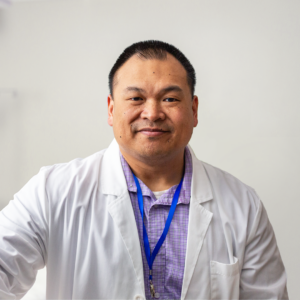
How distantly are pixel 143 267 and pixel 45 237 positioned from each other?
361mm

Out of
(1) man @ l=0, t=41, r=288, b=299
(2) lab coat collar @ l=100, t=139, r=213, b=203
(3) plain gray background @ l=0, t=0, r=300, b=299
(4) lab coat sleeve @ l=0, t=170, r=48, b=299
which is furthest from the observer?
(3) plain gray background @ l=0, t=0, r=300, b=299

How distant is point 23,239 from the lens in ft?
3.85

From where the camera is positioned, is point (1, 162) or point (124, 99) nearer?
point (124, 99)

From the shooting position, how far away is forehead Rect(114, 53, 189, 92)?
132 centimetres

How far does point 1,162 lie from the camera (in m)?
2.80

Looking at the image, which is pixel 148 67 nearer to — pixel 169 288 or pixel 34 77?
pixel 169 288

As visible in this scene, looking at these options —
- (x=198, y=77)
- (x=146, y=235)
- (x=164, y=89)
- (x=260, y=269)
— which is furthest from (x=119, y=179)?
(x=198, y=77)

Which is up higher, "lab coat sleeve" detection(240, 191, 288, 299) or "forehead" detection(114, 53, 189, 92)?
"forehead" detection(114, 53, 189, 92)

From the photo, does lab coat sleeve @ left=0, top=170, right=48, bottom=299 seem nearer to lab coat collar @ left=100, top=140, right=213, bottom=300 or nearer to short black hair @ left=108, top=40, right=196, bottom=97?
lab coat collar @ left=100, top=140, right=213, bottom=300

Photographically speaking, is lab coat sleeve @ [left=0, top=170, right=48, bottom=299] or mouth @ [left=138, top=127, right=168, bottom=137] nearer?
lab coat sleeve @ [left=0, top=170, right=48, bottom=299]

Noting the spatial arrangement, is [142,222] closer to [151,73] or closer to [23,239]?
[23,239]

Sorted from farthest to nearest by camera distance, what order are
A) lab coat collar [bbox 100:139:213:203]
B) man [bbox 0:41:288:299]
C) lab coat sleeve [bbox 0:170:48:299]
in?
1. lab coat collar [bbox 100:139:213:203]
2. man [bbox 0:41:288:299]
3. lab coat sleeve [bbox 0:170:48:299]

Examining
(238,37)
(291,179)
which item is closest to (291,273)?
(291,179)

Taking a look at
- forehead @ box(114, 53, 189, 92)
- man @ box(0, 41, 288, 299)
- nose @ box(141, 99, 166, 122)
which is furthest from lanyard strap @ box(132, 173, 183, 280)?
forehead @ box(114, 53, 189, 92)
